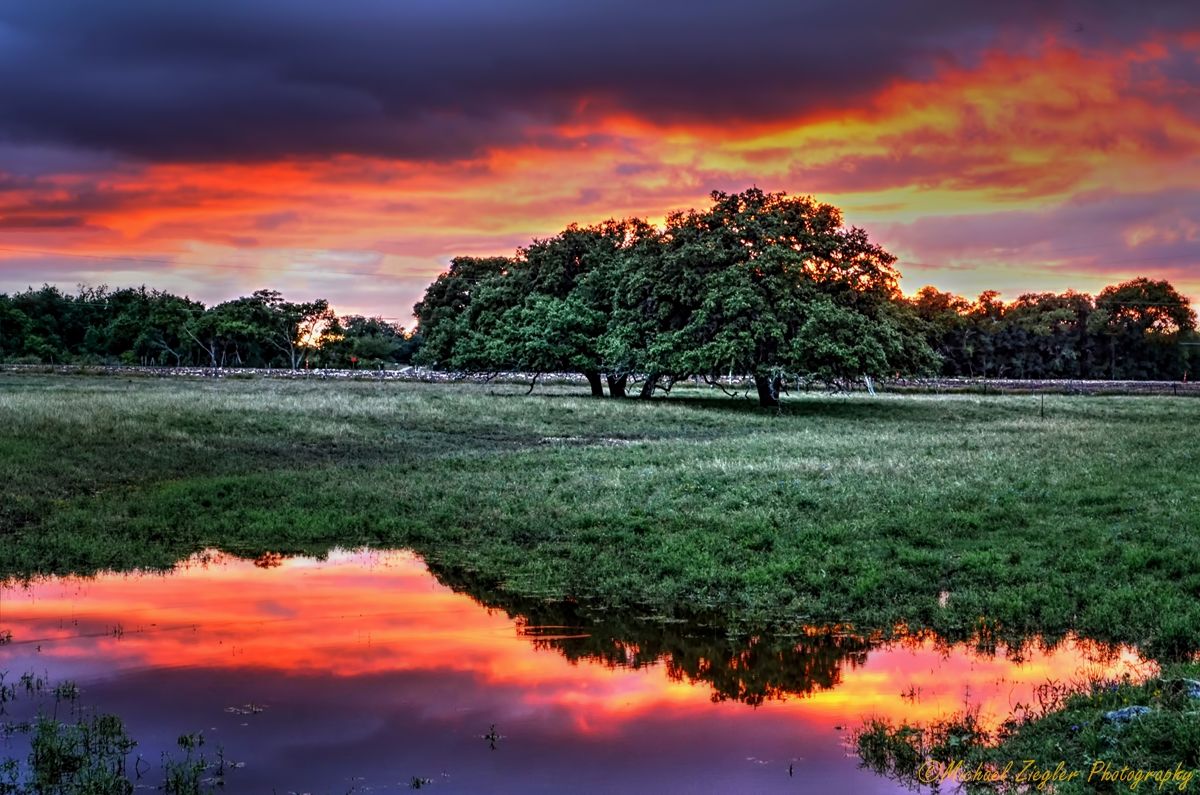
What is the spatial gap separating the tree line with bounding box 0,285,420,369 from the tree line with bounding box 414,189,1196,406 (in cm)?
5804

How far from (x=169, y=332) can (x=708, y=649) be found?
130m

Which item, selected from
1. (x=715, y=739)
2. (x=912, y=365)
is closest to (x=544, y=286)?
(x=912, y=365)

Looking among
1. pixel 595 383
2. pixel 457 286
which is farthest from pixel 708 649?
pixel 457 286

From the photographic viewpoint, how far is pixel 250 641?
12.3 m

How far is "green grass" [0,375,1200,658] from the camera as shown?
14008 mm

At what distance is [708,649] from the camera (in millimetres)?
12109

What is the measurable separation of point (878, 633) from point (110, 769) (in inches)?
362

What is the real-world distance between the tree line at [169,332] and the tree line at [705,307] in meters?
58.0

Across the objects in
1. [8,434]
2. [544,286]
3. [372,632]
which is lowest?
[372,632]

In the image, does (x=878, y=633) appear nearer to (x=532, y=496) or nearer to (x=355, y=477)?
(x=532, y=496)

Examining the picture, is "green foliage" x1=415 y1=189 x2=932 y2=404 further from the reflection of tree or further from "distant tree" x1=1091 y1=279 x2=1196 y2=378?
"distant tree" x1=1091 y1=279 x2=1196 y2=378

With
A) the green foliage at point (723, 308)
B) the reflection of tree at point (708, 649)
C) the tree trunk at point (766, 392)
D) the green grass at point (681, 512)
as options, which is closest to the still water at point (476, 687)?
the reflection of tree at point (708, 649)

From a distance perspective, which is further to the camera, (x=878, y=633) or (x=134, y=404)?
(x=134, y=404)

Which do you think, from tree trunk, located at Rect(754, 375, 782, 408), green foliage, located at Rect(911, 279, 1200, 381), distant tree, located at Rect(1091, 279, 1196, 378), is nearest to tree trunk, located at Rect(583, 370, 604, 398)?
tree trunk, located at Rect(754, 375, 782, 408)
